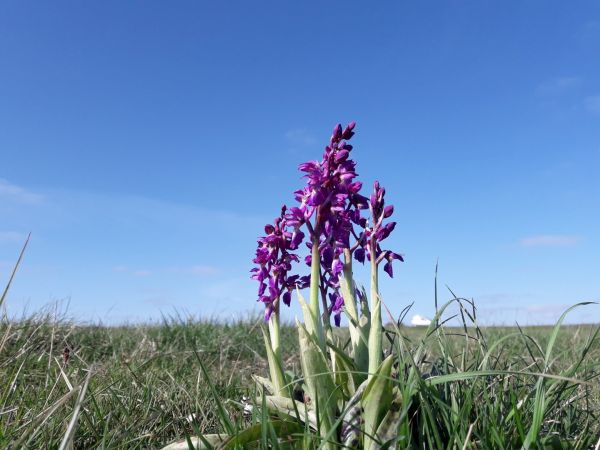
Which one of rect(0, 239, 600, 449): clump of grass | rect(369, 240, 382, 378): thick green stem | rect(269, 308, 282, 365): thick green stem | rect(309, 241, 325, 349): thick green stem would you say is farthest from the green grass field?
rect(309, 241, 325, 349): thick green stem

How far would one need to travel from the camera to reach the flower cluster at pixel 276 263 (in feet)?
11.7

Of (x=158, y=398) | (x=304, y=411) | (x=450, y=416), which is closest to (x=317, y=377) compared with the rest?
(x=304, y=411)

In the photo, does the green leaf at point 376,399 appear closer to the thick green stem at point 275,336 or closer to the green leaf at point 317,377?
the green leaf at point 317,377

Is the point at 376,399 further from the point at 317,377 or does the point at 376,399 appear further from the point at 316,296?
the point at 316,296

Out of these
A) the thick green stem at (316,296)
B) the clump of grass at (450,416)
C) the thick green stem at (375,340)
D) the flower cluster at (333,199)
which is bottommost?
the clump of grass at (450,416)

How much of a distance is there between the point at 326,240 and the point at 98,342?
5.82 meters

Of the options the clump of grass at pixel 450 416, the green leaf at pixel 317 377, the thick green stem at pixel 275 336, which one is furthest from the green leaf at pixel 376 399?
the thick green stem at pixel 275 336

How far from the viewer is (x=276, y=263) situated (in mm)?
3662

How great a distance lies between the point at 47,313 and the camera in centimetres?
791

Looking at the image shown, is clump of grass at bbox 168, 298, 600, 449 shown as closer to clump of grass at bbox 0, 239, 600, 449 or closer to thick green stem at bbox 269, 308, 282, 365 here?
clump of grass at bbox 0, 239, 600, 449

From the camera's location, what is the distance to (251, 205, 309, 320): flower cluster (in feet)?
11.7

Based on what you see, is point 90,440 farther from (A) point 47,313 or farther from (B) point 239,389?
(A) point 47,313

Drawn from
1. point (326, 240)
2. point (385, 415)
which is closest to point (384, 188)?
point (326, 240)

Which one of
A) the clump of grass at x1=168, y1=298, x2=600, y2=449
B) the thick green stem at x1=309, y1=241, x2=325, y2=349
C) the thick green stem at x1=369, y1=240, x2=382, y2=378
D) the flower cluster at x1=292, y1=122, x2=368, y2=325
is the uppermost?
the flower cluster at x1=292, y1=122, x2=368, y2=325
